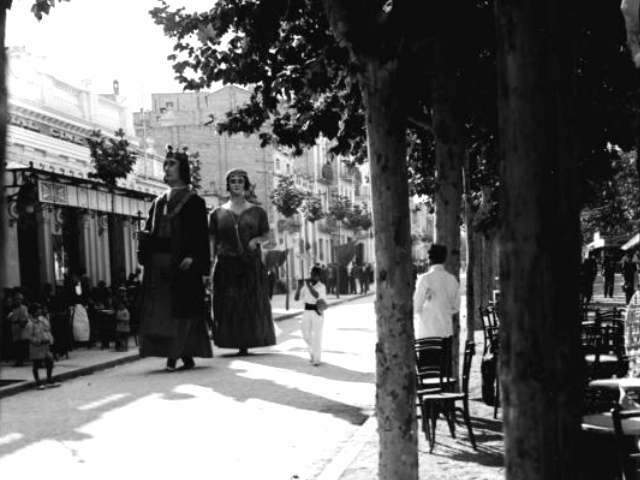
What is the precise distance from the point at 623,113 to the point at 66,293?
448 inches

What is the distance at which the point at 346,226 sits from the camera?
68000 mm

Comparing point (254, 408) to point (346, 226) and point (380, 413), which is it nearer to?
point (380, 413)

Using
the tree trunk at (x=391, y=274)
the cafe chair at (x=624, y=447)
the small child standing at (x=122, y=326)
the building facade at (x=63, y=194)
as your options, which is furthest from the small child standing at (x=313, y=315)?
the cafe chair at (x=624, y=447)

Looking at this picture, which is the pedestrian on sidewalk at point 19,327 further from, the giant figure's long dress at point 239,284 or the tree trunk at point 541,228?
the tree trunk at point 541,228

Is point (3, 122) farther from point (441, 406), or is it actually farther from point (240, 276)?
point (240, 276)

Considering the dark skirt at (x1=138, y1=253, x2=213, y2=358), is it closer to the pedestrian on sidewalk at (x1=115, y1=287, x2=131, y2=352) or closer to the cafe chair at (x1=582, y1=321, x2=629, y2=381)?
the pedestrian on sidewalk at (x1=115, y1=287, x2=131, y2=352)

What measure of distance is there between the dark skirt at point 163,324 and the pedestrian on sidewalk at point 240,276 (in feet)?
5.55

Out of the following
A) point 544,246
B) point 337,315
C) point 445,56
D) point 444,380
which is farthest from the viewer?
point 337,315

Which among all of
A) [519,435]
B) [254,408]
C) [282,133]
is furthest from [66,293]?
[519,435]

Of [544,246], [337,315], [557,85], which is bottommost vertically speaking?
[337,315]

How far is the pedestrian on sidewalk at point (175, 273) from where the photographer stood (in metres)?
14.4

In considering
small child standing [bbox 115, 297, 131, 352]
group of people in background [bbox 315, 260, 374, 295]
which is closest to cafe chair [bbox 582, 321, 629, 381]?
small child standing [bbox 115, 297, 131, 352]

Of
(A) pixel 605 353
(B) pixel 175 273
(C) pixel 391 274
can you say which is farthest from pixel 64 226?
(C) pixel 391 274

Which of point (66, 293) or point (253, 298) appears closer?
point (253, 298)
